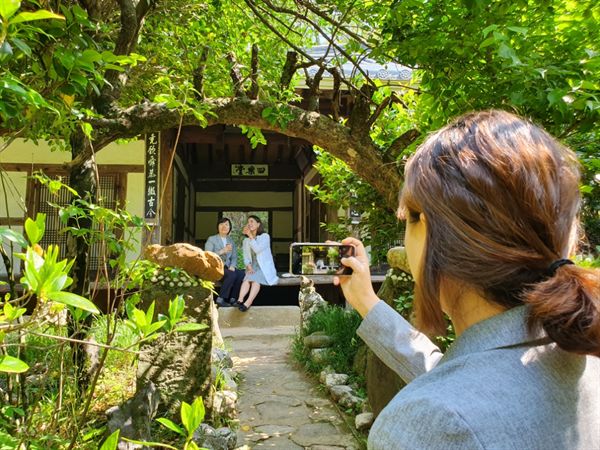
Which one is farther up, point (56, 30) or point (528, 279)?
point (56, 30)

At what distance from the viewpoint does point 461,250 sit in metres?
0.68

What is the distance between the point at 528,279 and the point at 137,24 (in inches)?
126

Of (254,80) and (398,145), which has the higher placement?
(254,80)

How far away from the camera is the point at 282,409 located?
Result: 13.5 feet

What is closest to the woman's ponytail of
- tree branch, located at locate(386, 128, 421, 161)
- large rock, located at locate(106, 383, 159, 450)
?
large rock, located at locate(106, 383, 159, 450)

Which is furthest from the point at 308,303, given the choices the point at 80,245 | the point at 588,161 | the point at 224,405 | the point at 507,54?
the point at 507,54

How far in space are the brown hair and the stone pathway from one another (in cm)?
301

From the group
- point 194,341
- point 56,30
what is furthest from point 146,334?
point 194,341

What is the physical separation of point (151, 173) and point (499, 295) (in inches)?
314

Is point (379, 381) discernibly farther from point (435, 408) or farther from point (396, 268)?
point (435, 408)

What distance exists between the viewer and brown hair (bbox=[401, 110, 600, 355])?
632mm

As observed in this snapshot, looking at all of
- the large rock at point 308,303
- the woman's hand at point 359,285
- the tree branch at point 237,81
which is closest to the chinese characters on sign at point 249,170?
the large rock at point 308,303

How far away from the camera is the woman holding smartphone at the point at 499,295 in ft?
1.88

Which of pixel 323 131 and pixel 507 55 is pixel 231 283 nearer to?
pixel 323 131
